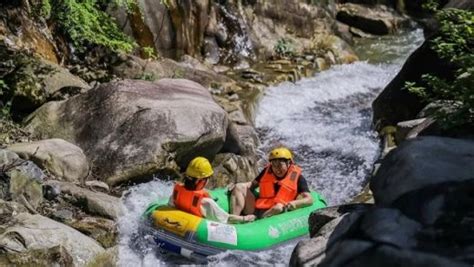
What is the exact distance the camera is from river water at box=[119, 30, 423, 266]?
7297mm

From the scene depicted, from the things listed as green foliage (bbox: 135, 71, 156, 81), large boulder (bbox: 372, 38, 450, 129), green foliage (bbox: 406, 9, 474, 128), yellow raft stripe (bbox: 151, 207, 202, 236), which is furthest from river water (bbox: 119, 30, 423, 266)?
green foliage (bbox: 406, 9, 474, 128)

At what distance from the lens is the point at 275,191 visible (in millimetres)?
7992

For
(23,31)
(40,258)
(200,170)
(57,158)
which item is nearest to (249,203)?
(200,170)

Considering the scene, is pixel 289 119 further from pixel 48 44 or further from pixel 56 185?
pixel 56 185

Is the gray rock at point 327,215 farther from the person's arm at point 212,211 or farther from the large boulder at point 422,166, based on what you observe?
the person's arm at point 212,211

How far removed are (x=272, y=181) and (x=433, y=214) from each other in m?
4.19

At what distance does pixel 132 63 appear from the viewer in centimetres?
1223

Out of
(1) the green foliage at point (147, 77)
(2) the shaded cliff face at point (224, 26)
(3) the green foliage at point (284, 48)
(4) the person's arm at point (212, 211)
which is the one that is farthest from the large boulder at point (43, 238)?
(3) the green foliage at point (284, 48)

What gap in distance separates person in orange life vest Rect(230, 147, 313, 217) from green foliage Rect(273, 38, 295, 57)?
931cm

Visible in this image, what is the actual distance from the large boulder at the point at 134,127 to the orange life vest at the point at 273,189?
1.45m

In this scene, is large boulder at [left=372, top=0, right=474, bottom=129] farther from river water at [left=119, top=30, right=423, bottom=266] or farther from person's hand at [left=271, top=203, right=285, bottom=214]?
person's hand at [left=271, top=203, right=285, bottom=214]

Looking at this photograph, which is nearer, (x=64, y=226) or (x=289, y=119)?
(x=64, y=226)

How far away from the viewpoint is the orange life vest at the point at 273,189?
7965mm

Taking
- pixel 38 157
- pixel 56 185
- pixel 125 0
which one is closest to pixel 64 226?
→ pixel 56 185
